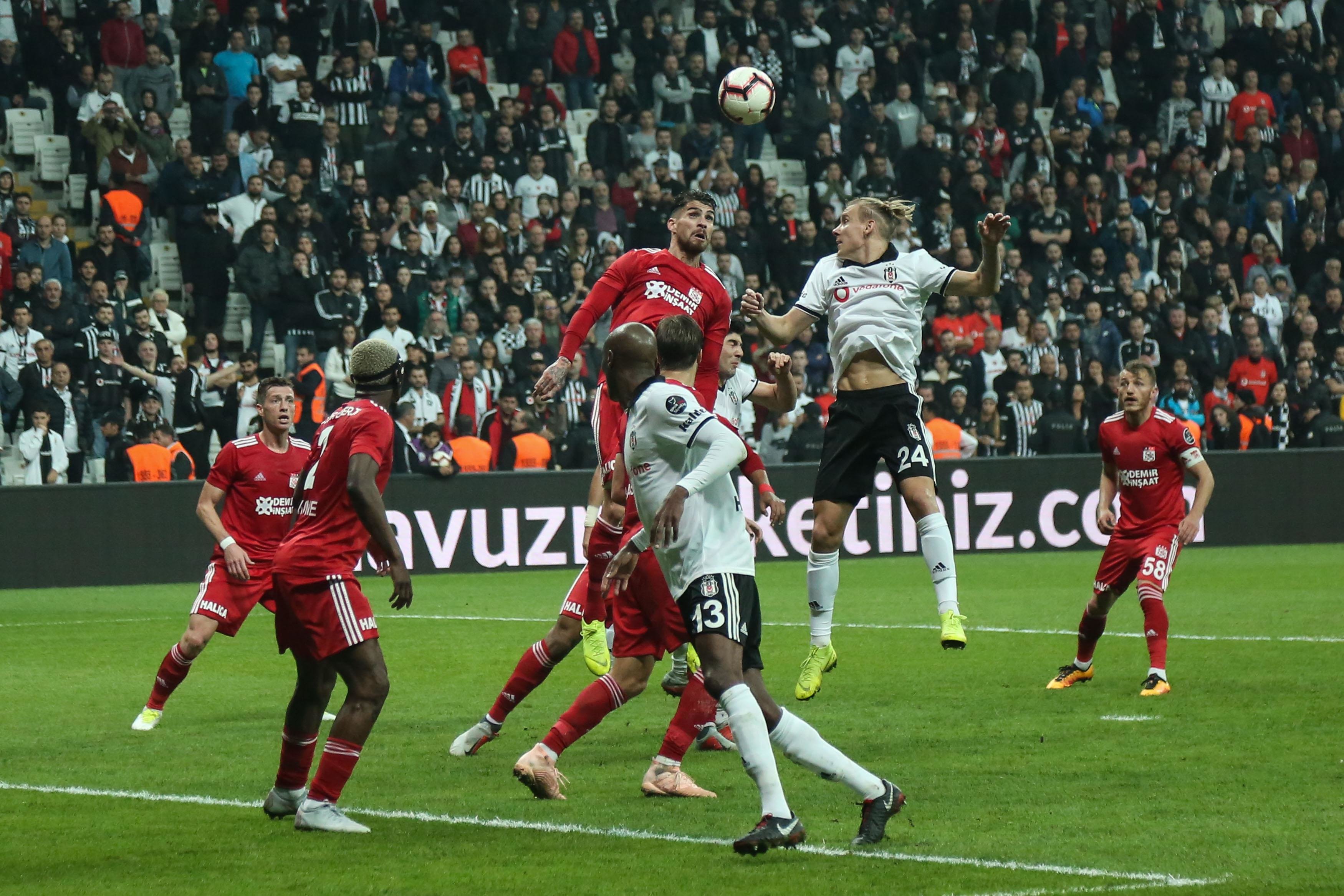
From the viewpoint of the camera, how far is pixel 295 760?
716 cm

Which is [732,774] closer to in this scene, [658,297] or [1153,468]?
[658,297]

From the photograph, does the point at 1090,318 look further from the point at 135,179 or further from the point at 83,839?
the point at 83,839

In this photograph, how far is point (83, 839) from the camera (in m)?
6.93

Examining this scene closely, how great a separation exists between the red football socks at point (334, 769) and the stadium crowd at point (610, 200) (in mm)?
12740

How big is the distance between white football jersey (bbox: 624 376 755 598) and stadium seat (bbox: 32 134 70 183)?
18.4 m

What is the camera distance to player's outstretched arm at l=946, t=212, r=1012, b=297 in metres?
8.78

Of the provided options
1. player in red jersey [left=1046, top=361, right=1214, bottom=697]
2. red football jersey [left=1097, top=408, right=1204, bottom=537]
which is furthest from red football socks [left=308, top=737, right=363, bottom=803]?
red football jersey [left=1097, top=408, right=1204, bottom=537]

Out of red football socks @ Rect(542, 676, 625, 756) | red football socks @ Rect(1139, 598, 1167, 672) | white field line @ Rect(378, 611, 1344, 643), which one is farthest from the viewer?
white field line @ Rect(378, 611, 1344, 643)

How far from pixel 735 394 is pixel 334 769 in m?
4.26

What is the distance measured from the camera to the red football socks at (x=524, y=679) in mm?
8789

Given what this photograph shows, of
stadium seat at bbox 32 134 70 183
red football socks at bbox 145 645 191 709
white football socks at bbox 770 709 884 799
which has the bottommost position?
red football socks at bbox 145 645 191 709

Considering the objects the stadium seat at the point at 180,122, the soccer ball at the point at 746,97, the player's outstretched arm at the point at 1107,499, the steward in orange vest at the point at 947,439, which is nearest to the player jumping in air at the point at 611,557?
the soccer ball at the point at 746,97

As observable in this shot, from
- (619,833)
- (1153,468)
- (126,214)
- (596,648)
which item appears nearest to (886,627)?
(1153,468)

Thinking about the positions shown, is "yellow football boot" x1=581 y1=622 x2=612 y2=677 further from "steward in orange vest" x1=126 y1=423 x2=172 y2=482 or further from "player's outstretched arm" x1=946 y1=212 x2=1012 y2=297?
"steward in orange vest" x1=126 y1=423 x2=172 y2=482
